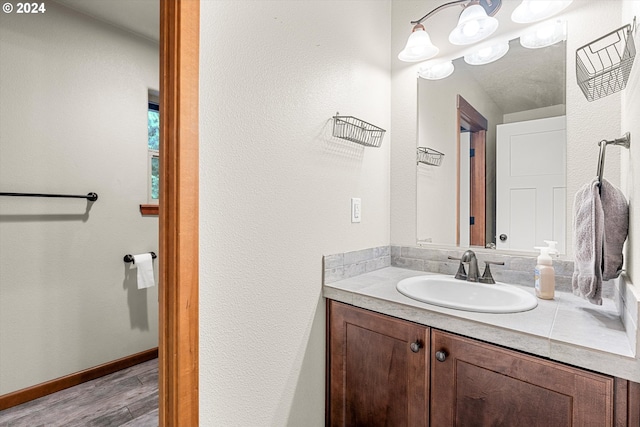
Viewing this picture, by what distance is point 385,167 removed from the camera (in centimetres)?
170

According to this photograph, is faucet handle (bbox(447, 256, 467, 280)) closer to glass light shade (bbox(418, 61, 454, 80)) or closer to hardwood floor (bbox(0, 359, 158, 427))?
glass light shade (bbox(418, 61, 454, 80))

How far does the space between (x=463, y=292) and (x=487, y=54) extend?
3.76ft

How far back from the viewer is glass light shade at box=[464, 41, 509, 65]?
1.38 meters

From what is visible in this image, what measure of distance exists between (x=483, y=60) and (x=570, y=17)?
13.1 inches

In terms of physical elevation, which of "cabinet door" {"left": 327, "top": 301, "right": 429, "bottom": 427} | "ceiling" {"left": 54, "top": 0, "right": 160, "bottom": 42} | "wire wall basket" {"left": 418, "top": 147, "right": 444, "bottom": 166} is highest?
"ceiling" {"left": 54, "top": 0, "right": 160, "bottom": 42}

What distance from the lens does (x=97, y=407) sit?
1729 millimetres

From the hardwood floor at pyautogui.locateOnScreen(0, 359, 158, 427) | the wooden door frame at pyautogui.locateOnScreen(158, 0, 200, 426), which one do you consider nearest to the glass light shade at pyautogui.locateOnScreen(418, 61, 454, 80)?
the wooden door frame at pyautogui.locateOnScreen(158, 0, 200, 426)

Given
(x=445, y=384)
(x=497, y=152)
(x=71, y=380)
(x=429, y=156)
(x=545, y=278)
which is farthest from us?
(x=71, y=380)

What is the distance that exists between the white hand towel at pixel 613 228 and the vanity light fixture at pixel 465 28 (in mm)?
870

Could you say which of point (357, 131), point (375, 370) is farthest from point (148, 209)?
point (375, 370)

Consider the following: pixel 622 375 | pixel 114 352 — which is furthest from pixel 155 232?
pixel 622 375

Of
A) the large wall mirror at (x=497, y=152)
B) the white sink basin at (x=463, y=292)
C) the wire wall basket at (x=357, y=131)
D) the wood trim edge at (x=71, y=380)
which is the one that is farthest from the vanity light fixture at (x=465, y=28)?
the wood trim edge at (x=71, y=380)

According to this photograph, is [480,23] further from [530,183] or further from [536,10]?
[530,183]

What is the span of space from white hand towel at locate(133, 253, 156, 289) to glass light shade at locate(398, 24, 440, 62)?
85.7 inches
